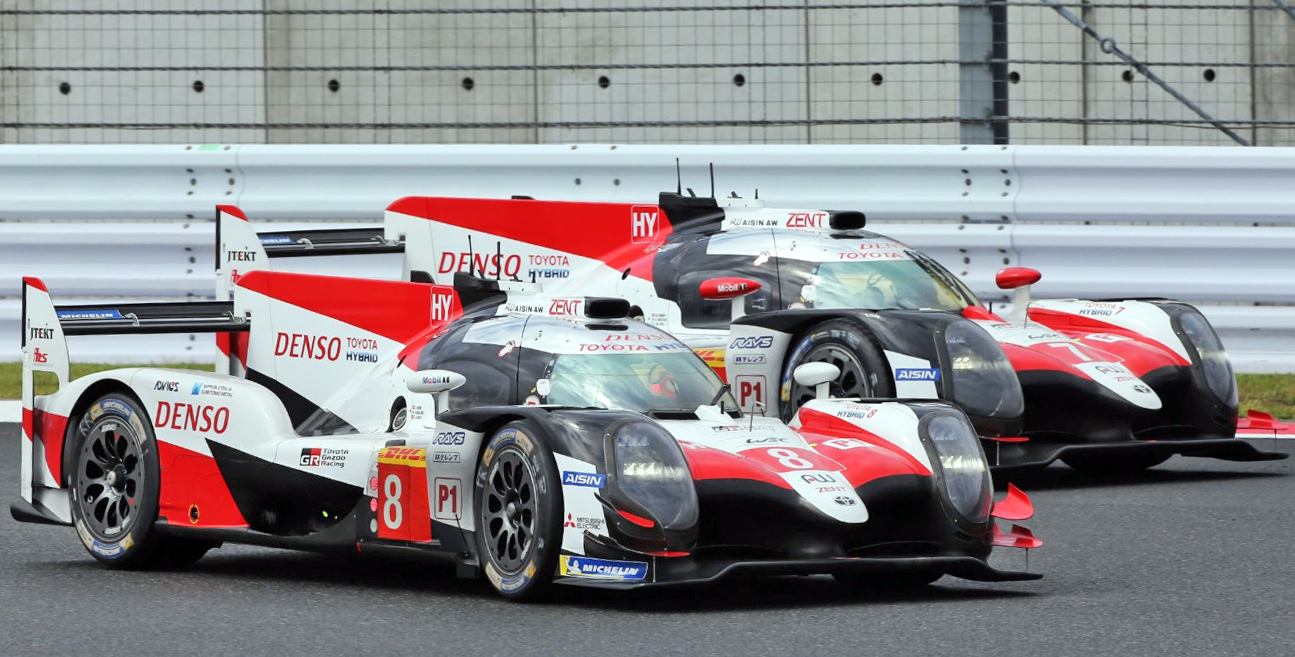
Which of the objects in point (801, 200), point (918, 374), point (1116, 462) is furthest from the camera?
point (801, 200)

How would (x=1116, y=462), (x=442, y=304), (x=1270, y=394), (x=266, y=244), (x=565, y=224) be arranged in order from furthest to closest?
(x=1270, y=394) → (x=565, y=224) → (x=1116, y=462) → (x=266, y=244) → (x=442, y=304)

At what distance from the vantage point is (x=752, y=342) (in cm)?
1045

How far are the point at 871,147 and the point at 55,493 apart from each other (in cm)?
597

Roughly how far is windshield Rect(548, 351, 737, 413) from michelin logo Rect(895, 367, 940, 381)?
2372mm

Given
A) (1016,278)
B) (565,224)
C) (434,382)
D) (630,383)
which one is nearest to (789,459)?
(630,383)

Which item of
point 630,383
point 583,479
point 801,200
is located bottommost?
point 583,479

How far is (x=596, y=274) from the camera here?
11.7 metres

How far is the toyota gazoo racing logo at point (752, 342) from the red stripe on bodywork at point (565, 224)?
1.05m

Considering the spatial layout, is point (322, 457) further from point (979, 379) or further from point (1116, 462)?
point (1116, 462)

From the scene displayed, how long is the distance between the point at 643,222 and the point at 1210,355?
9.82 ft

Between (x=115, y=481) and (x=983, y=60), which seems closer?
(x=115, y=481)

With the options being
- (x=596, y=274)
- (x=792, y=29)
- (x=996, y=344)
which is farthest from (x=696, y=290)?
(x=792, y=29)

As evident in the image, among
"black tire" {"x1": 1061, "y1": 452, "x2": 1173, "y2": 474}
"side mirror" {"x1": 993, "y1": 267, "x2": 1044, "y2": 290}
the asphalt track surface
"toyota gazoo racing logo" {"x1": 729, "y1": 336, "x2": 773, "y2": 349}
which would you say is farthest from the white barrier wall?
the asphalt track surface

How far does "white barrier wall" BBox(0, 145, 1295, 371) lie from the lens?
41.5 ft
